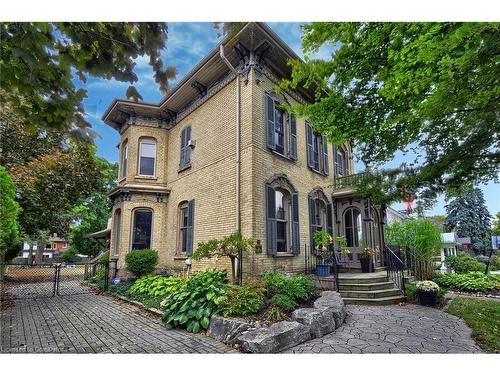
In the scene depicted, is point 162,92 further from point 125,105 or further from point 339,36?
point 125,105

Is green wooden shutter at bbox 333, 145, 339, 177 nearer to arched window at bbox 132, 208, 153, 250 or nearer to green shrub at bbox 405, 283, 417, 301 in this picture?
green shrub at bbox 405, 283, 417, 301

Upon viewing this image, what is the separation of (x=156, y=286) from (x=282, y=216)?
3633mm

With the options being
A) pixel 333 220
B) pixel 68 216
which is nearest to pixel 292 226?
pixel 333 220

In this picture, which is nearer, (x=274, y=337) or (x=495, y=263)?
(x=274, y=337)

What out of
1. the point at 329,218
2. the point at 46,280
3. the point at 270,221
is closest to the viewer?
the point at 270,221

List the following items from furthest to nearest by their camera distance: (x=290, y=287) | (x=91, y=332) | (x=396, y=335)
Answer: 1. (x=290, y=287)
2. (x=91, y=332)
3. (x=396, y=335)

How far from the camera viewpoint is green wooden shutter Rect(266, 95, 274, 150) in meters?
7.31

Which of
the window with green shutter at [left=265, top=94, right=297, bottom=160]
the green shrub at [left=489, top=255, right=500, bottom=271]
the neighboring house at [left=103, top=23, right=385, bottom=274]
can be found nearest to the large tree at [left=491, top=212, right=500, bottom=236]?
the green shrub at [left=489, top=255, right=500, bottom=271]

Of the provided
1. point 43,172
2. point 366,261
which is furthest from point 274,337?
point 43,172

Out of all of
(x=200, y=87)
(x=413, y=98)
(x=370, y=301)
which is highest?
(x=200, y=87)

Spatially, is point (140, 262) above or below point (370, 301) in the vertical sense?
above

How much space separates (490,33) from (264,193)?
479 centimetres

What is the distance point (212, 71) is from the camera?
7844 millimetres

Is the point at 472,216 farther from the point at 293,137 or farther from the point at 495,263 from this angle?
the point at 293,137
